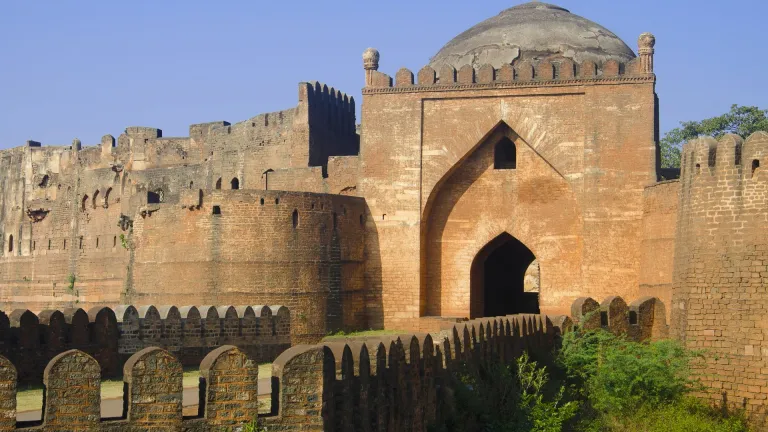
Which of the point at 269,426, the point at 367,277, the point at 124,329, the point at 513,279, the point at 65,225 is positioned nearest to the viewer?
the point at 269,426

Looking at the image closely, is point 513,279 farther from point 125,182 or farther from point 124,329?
point 124,329

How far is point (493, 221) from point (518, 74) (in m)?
3.35

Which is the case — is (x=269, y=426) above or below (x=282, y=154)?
below

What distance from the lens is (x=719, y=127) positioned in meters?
43.7

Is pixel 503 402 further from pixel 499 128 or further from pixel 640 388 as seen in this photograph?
pixel 499 128

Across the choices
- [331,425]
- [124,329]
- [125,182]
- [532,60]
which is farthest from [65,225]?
[331,425]

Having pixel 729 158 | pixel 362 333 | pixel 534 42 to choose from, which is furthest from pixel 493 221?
pixel 729 158

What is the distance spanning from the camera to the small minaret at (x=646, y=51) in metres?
24.8

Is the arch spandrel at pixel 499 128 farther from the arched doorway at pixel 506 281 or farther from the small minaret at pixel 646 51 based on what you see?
the arched doorway at pixel 506 281

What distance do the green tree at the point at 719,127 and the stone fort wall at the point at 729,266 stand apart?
23947mm

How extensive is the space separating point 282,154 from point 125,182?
5.89 metres

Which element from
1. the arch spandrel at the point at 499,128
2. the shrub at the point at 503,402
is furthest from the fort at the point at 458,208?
the shrub at the point at 503,402

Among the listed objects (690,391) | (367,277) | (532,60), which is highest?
(532,60)

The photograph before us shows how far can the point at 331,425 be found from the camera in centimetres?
1064
